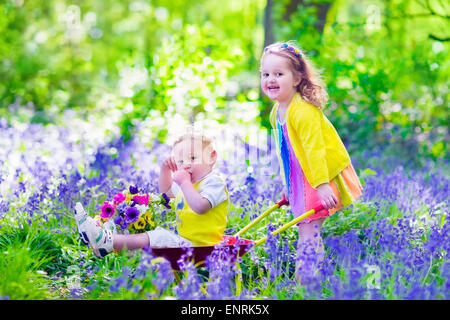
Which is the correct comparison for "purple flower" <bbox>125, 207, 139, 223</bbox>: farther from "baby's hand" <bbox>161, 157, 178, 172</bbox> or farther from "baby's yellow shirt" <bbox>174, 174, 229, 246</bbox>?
"baby's hand" <bbox>161, 157, 178, 172</bbox>

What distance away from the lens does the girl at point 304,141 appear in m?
3.51

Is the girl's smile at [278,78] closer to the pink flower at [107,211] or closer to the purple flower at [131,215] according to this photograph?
the purple flower at [131,215]

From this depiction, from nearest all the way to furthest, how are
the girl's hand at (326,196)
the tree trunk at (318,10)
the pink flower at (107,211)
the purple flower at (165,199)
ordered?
the girl's hand at (326,196), the pink flower at (107,211), the purple flower at (165,199), the tree trunk at (318,10)

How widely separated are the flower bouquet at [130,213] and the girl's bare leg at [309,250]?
965 millimetres

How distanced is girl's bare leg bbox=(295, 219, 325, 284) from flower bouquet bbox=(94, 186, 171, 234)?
0.97 m

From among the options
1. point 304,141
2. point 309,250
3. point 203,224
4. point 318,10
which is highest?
point 318,10

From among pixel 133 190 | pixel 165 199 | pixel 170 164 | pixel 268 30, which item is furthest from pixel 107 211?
pixel 268 30

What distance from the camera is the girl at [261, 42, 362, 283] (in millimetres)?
3506

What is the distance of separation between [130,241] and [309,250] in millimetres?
1071

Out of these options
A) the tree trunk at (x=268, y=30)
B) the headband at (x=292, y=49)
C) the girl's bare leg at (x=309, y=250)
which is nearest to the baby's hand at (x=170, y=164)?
the girl's bare leg at (x=309, y=250)

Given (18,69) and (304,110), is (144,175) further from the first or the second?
(18,69)

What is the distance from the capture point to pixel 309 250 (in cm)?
334

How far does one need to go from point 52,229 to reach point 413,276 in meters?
2.49

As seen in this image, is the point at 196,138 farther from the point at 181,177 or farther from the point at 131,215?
the point at 131,215
